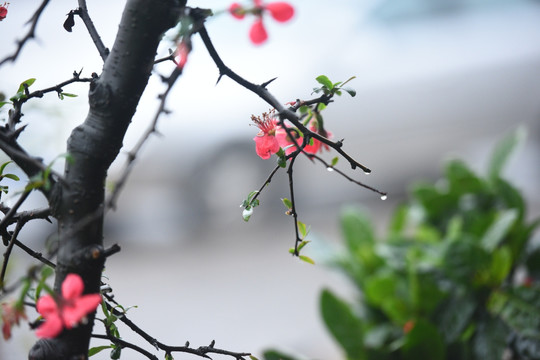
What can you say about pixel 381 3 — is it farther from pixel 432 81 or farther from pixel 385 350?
pixel 385 350

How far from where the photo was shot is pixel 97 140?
49 cm

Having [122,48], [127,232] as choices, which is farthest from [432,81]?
[122,48]

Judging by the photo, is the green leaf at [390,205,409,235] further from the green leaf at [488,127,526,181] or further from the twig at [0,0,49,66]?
the twig at [0,0,49,66]

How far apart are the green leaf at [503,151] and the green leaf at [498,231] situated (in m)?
0.21

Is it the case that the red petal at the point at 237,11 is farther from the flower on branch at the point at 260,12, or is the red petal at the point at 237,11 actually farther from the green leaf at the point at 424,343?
the green leaf at the point at 424,343

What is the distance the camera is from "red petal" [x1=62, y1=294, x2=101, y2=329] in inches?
15.5

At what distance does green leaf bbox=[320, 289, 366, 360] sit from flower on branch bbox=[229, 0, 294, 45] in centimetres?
96

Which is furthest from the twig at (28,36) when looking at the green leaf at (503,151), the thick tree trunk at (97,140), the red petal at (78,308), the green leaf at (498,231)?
the green leaf at (503,151)

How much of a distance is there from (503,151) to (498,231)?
0.32 m

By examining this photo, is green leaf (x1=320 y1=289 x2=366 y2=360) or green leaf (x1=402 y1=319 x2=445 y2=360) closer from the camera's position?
green leaf (x1=402 y1=319 x2=445 y2=360)

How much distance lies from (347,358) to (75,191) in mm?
1013

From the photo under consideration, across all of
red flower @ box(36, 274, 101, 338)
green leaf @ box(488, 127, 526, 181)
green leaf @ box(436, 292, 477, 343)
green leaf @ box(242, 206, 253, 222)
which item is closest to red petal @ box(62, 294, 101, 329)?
red flower @ box(36, 274, 101, 338)

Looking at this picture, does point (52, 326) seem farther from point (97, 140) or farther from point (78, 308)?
point (97, 140)

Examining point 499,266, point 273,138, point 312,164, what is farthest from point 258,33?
point 312,164
